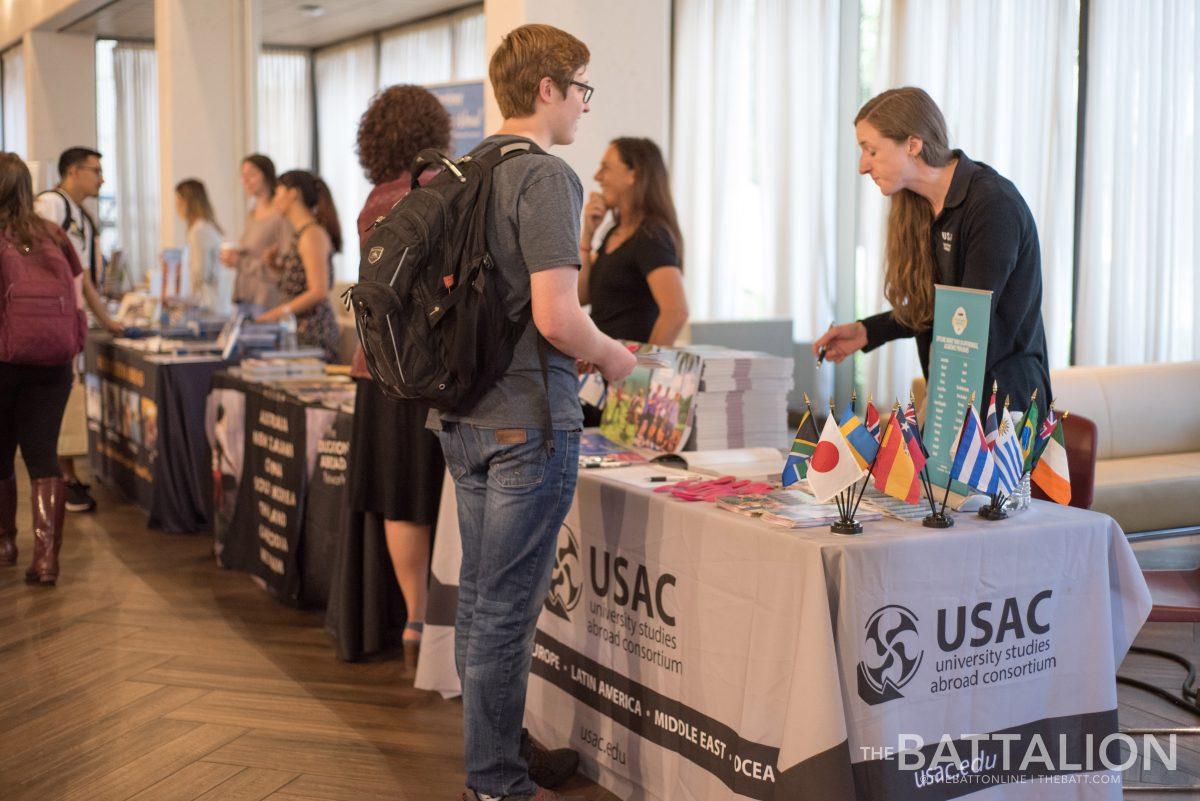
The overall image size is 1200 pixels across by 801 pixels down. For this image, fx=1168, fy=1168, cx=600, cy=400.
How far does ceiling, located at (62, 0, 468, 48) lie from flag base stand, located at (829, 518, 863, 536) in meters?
9.84

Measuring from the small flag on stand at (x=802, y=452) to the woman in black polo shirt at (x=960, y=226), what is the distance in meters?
0.43

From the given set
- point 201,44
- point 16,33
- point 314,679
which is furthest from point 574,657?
point 16,33

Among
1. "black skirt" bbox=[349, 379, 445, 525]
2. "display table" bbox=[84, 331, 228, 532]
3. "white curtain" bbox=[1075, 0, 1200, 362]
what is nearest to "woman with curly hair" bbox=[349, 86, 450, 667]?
"black skirt" bbox=[349, 379, 445, 525]

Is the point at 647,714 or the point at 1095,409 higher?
the point at 1095,409

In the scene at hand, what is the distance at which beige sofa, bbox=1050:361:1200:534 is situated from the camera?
4363 millimetres

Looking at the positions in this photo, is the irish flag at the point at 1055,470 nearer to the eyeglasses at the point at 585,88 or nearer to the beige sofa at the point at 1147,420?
the eyeglasses at the point at 585,88

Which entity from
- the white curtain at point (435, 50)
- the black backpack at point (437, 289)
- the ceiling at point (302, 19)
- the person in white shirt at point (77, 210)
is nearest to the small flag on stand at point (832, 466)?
the black backpack at point (437, 289)

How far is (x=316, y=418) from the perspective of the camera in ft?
11.9

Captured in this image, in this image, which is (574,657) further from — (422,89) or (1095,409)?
(1095,409)

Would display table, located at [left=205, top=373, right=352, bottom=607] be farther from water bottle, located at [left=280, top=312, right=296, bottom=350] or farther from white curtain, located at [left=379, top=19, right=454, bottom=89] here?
white curtain, located at [left=379, top=19, right=454, bottom=89]

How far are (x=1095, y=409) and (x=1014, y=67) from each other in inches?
98.7

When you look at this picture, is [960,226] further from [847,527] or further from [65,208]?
[65,208]

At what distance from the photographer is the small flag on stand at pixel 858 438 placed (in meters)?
1.98

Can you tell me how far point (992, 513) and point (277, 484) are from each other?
2564 millimetres
